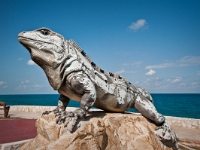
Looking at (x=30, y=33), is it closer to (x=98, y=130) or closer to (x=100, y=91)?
(x=100, y=91)

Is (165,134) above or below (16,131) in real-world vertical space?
above

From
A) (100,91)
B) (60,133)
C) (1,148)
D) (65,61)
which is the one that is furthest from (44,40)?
(1,148)

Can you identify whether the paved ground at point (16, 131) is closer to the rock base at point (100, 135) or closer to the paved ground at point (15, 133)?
the paved ground at point (15, 133)

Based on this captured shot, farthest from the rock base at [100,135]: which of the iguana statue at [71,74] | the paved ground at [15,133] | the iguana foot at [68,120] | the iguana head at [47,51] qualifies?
the paved ground at [15,133]

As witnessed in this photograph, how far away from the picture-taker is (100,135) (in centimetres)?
362

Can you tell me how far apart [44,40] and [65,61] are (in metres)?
0.61

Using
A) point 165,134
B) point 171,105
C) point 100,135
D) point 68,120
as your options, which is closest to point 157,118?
point 165,134

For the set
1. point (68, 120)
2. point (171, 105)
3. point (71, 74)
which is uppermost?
point (71, 74)

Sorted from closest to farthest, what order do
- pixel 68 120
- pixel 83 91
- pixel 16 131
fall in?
pixel 68 120 → pixel 83 91 → pixel 16 131

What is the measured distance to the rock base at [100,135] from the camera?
3.30 m

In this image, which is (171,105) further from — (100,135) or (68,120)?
(68,120)

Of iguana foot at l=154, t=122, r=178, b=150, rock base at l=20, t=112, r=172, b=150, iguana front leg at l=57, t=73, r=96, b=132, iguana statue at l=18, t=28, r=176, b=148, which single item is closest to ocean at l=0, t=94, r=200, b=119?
iguana foot at l=154, t=122, r=178, b=150

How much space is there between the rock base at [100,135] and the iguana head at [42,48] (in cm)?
123

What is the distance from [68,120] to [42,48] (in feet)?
5.03
